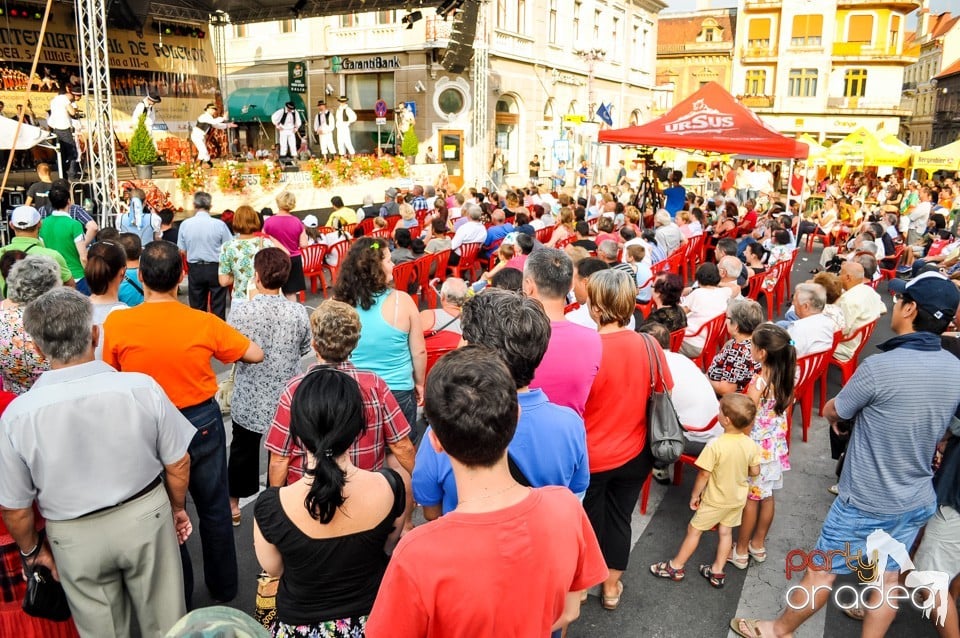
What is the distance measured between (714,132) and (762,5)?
46.1 metres

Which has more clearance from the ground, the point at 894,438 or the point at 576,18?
the point at 576,18

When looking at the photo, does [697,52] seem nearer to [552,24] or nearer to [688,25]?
[688,25]

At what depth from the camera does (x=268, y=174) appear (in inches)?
572

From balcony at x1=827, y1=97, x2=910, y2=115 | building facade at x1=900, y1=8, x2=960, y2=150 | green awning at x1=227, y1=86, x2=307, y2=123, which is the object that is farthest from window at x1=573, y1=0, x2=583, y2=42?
building facade at x1=900, y1=8, x2=960, y2=150

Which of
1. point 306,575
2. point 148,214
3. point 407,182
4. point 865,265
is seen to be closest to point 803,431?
point 865,265

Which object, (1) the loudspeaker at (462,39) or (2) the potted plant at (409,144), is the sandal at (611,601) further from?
(1) the loudspeaker at (462,39)

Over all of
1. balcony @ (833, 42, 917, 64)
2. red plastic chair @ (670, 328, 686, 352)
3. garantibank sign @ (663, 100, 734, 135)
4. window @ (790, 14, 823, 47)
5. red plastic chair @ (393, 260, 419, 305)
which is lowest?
red plastic chair @ (670, 328, 686, 352)

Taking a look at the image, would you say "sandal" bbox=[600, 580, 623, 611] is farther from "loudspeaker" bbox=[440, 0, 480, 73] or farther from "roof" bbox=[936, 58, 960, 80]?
"roof" bbox=[936, 58, 960, 80]

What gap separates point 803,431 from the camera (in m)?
5.47

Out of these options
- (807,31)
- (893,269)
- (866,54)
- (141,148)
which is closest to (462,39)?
(141,148)

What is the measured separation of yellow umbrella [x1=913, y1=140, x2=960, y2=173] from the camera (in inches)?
714

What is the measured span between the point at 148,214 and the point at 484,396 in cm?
844

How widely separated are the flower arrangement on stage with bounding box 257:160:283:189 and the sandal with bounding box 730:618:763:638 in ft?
43.8

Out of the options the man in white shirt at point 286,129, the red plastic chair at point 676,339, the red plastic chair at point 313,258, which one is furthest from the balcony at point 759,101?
the red plastic chair at point 676,339
